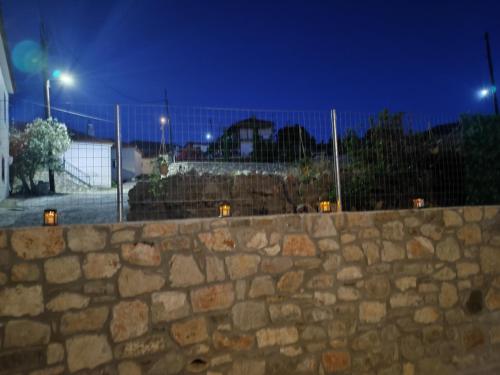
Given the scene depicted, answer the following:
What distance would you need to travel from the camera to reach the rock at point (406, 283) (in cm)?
365

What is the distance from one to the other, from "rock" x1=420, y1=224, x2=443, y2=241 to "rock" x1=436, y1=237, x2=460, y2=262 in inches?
3.5

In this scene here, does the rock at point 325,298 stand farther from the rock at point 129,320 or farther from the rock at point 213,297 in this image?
the rock at point 129,320

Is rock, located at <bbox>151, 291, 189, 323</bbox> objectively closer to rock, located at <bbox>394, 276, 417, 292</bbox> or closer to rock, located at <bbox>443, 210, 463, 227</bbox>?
rock, located at <bbox>394, 276, 417, 292</bbox>

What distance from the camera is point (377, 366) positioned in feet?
11.5

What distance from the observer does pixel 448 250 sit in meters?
3.90

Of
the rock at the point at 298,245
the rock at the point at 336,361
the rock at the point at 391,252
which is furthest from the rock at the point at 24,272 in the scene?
the rock at the point at 391,252

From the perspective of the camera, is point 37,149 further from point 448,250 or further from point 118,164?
point 448,250

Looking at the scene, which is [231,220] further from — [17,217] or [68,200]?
[17,217]

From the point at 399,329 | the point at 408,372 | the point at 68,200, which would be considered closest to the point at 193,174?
the point at 68,200

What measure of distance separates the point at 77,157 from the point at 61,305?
187 cm

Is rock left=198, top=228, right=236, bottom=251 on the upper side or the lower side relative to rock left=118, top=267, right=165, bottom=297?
upper

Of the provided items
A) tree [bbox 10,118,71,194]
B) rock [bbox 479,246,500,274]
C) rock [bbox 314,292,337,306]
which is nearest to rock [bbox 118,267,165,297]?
rock [bbox 314,292,337,306]

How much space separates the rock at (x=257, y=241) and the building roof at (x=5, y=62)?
9.10 meters

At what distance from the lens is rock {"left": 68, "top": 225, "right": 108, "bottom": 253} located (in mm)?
2611
